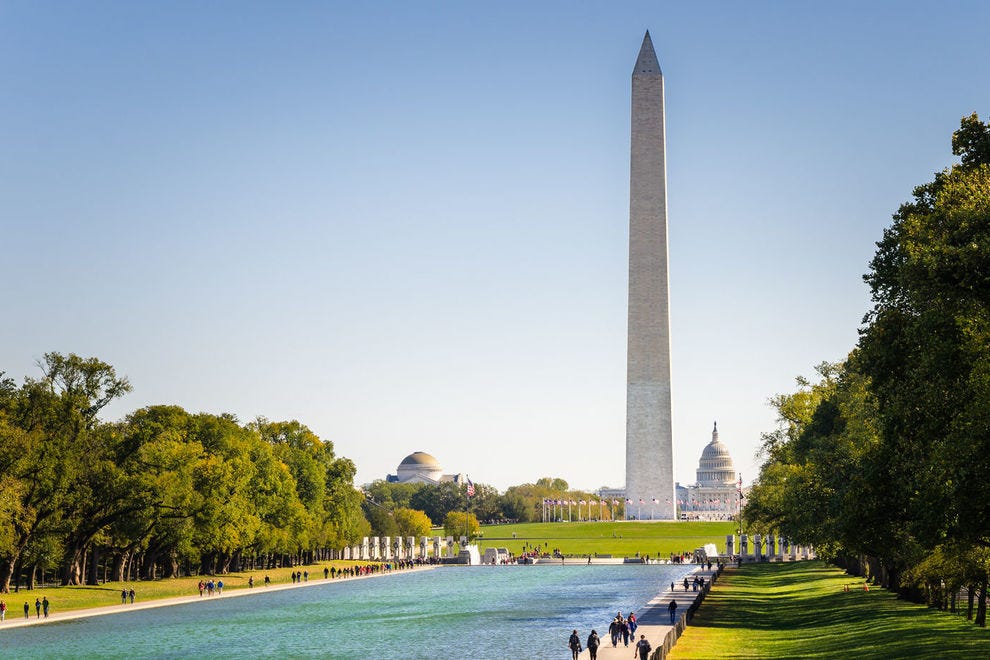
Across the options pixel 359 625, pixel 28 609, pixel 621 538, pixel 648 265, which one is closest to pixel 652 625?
Result: pixel 359 625

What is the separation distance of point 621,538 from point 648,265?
35.7 metres

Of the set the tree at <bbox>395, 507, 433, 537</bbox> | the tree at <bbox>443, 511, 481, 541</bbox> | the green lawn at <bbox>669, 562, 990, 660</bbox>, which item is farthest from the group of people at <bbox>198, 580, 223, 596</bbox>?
the tree at <bbox>443, 511, 481, 541</bbox>

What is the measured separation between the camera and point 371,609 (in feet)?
196

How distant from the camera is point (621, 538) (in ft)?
475

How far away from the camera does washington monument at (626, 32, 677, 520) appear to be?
4948 inches

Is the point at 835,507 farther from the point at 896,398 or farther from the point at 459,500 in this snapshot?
the point at 459,500

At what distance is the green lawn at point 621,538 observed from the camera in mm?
135625

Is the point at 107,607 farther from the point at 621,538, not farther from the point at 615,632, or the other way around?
the point at 621,538

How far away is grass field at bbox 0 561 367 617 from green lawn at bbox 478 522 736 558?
53.3m

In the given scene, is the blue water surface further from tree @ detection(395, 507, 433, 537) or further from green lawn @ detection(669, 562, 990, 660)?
tree @ detection(395, 507, 433, 537)

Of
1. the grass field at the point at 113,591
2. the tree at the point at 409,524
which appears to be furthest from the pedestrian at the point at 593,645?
the tree at the point at 409,524

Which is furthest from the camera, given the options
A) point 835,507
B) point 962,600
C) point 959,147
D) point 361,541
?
point 361,541

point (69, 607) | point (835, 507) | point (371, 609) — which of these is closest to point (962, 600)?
point (835, 507)

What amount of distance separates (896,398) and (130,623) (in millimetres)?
35362
